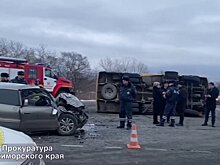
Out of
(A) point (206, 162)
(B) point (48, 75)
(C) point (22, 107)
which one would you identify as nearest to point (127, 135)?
(C) point (22, 107)

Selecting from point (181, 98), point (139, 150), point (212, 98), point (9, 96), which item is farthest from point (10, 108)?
point (212, 98)

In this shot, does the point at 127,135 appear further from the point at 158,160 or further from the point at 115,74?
the point at 115,74

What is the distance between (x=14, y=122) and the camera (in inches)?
407

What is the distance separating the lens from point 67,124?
1156cm

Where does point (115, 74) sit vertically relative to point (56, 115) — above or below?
above

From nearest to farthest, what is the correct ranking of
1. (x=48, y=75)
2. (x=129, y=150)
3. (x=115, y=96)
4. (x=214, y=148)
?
(x=129, y=150) → (x=214, y=148) → (x=115, y=96) → (x=48, y=75)

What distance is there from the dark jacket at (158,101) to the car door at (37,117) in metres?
5.71

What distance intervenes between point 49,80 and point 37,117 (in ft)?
49.3

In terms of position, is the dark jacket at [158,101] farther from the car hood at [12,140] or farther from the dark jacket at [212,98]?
the car hood at [12,140]

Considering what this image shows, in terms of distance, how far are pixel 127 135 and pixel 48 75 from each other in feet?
47.7

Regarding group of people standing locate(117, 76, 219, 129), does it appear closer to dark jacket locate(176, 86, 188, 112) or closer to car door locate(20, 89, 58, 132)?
dark jacket locate(176, 86, 188, 112)

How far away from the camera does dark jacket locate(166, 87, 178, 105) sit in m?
14.9

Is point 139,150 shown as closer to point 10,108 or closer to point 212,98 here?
point 10,108

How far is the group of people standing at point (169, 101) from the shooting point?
15.0 metres
